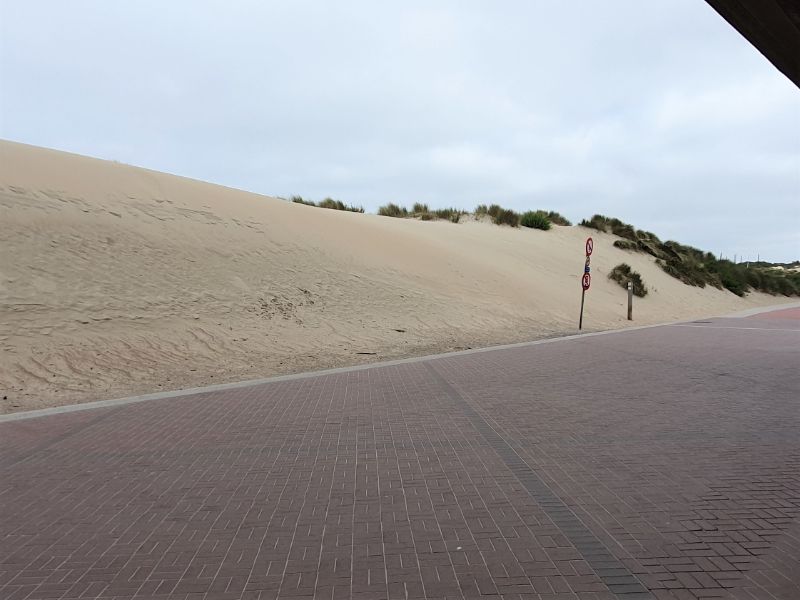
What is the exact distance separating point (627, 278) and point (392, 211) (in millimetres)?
17404

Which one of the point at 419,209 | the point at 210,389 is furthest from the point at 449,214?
the point at 210,389

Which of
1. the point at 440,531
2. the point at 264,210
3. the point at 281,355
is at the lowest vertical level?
the point at 281,355

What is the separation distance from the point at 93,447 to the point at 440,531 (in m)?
4.16

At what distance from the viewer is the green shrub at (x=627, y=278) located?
1372 inches

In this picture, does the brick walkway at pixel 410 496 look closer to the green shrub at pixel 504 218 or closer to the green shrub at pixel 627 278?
the green shrub at pixel 627 278

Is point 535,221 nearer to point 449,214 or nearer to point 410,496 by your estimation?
point 449,214

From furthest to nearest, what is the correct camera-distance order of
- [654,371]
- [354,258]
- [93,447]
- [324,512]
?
[354,258], [654,371], [93,447], [324,512]

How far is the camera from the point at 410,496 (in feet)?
16.3

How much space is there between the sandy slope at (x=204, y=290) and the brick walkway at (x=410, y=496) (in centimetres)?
393

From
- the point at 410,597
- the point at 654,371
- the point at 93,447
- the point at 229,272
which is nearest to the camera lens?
the point at 410,597

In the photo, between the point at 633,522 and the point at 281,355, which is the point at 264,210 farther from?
the point at 633,522

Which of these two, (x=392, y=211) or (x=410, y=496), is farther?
(x=392, y=211)

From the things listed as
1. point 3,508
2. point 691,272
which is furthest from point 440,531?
Result: point 691,272

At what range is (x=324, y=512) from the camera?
4.67m
